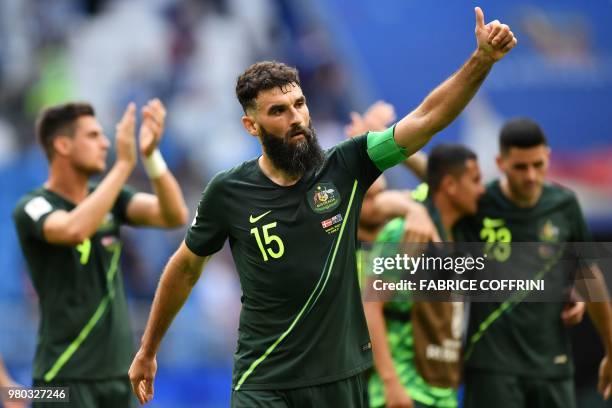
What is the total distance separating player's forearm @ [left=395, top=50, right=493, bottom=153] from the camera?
4.51 meters

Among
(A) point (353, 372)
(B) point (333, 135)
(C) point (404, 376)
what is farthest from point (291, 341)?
(B) point (333, 135)

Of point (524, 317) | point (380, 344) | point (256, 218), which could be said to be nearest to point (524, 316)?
point (524, 317)

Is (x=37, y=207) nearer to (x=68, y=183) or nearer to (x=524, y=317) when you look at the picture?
(x=68, y=183)

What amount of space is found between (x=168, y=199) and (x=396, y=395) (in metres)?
2.09

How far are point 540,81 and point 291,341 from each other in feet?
24.4

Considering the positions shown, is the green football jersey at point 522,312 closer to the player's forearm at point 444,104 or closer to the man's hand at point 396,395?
the man's hand at point 396,395

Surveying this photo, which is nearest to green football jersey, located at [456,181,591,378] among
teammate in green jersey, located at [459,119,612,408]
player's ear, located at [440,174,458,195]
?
teammate in green jersey, located at [459,119,612,408]

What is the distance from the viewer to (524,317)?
23.5 feet

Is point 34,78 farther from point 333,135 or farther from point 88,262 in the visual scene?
point 88,262

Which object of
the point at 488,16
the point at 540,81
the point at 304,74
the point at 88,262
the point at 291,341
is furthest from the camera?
the point at 304,74

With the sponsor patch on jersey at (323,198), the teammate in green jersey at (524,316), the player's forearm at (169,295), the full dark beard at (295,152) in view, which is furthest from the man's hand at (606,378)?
the player's forearm at (169,295)

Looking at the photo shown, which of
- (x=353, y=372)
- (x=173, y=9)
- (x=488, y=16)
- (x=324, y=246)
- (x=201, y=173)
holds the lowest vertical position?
(x=353, y=372)

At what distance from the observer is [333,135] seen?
12.2m

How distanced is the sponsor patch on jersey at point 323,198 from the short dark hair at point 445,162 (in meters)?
2.43
